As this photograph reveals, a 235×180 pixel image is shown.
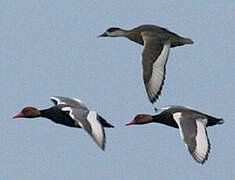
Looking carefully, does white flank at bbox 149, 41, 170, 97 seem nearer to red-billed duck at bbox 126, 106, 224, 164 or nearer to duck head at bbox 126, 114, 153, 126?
red-billed duck at bbox 126, 106, 224, 164

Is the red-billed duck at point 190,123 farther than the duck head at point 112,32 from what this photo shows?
No

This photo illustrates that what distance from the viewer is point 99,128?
14977 millimetres

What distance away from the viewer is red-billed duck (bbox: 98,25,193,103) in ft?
54.4

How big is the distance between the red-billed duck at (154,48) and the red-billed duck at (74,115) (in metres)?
1.06

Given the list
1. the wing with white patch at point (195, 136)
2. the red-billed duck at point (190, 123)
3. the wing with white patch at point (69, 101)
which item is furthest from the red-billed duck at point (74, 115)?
the wing with white patch at point (195, 136)

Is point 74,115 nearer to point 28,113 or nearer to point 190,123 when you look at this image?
Answer: point 190,123

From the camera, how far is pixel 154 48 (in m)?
17.2

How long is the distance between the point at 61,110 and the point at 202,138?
286 cm

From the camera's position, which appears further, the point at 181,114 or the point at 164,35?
the point at 164,35

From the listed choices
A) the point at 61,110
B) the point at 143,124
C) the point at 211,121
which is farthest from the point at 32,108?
the point at 211,121

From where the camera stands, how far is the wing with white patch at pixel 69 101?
17.5 meters

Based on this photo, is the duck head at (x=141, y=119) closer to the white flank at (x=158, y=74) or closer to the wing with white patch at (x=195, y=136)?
the white flank at (x=158, y=74)

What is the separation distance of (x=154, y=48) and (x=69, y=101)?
197cm

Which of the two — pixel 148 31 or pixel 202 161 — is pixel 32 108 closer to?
pixel 148 31
